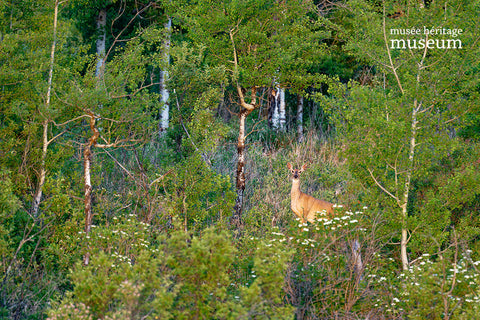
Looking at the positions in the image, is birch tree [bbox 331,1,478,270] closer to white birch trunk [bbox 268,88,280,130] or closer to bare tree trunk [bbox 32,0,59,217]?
bare tree trunk [bbox 32,0,59,217]

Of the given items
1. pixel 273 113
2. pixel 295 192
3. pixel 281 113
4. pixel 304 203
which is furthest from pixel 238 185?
pixel 281 113

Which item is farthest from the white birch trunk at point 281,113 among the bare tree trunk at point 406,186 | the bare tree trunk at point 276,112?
the bare tree trunk at point 406,186

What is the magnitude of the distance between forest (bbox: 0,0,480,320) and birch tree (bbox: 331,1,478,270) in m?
0.03

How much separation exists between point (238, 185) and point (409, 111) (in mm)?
3356

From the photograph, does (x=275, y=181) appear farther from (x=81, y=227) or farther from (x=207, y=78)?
(x=81, y=227)

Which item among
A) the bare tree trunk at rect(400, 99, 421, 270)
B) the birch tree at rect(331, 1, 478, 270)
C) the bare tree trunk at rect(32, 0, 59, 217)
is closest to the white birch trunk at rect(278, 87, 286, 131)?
the birch tree at rect(331, 1, 478, 270)

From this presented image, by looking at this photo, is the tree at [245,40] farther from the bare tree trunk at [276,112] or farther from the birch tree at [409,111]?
the bare tree trunk at [276,112]

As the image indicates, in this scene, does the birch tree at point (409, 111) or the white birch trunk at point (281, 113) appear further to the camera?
the white birch trunk at point (281, 113)

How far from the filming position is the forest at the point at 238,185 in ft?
21.9

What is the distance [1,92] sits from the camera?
Answer: 887 centimetres

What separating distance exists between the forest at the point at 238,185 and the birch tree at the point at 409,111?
0.03 m

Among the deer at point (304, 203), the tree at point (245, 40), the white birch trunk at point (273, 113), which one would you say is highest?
the tree at point (245, 40)

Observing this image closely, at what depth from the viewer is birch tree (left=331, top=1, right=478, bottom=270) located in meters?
8.68

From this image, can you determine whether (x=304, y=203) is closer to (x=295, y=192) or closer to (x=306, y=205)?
(x=306, y=205)
